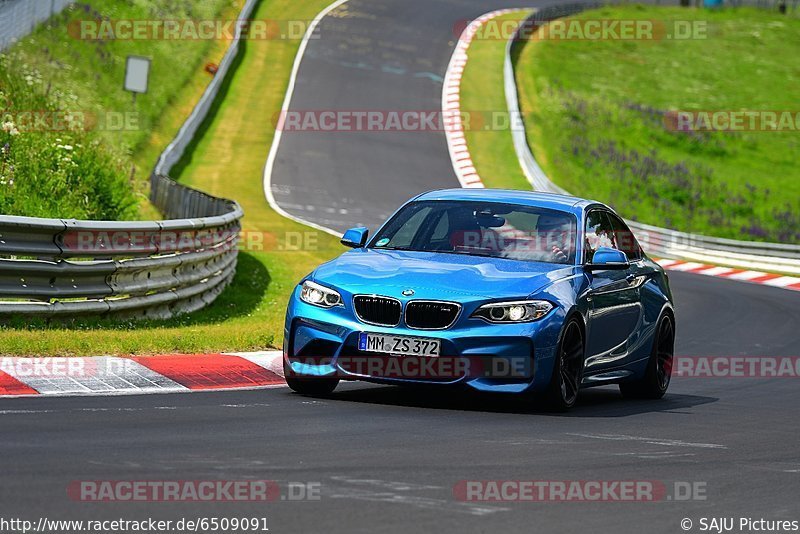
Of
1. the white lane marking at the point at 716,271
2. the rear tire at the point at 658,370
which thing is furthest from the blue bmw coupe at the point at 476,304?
the white lane marking at the point at 716,271

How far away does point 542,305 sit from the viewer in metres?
9.84

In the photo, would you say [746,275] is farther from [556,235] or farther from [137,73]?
[556,235]

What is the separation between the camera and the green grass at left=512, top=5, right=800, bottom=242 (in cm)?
4231

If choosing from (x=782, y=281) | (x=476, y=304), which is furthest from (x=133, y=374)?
(x=782, y=281)

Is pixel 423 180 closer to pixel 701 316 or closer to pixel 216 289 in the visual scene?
pixel 701 316

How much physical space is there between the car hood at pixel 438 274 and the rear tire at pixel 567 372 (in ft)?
1.40

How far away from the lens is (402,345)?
9.66 m

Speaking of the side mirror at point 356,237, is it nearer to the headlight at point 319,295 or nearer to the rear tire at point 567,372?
the headlight at point 319,295

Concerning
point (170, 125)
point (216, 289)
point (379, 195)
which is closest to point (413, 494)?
point (216, 289)

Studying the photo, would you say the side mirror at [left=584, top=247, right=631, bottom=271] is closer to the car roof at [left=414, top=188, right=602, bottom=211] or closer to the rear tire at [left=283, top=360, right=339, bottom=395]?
the car roof at [left=414, top=188, right=602, bottom=211]

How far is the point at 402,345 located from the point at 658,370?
136 inches

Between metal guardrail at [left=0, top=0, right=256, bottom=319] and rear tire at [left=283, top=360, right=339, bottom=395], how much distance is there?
326 centimetres

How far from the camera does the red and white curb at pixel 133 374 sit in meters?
9.76

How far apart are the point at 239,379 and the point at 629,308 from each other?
314 centimetres
